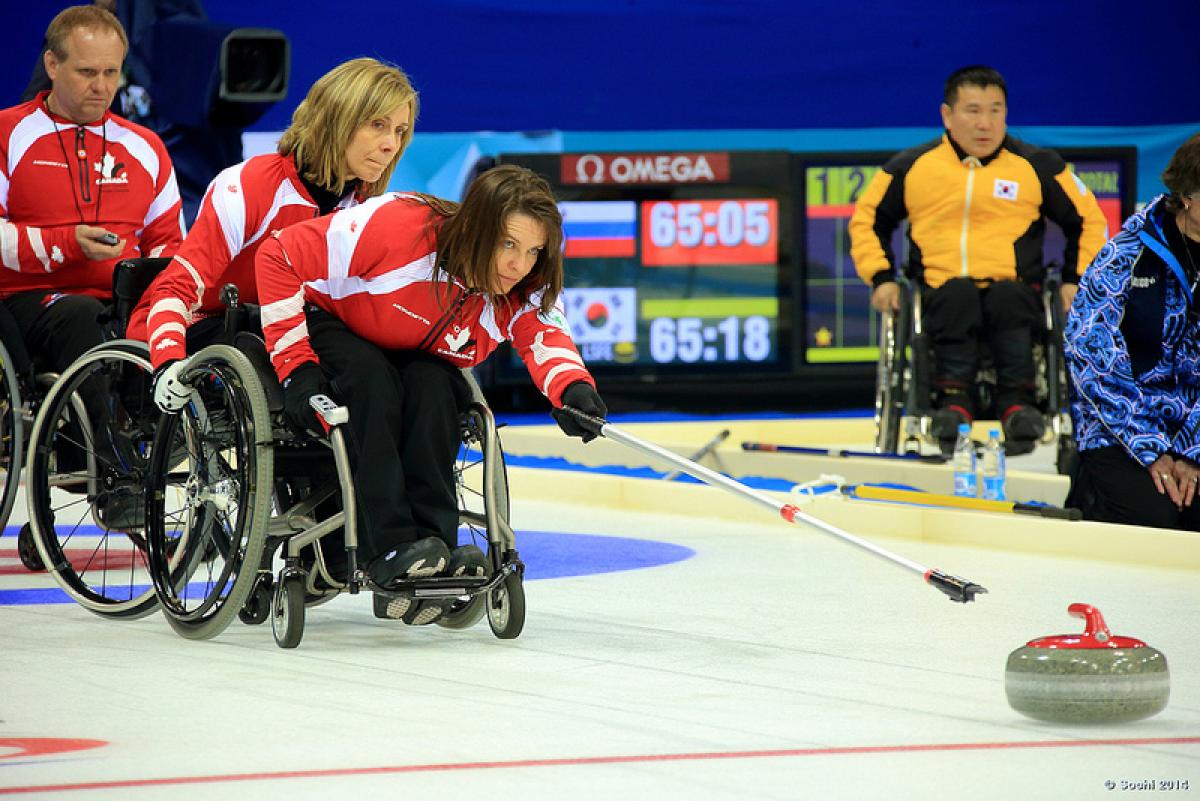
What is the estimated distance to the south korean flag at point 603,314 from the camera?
8445 mm

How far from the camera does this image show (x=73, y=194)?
13.9 feet

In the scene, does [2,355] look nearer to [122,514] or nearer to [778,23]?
[122,514]

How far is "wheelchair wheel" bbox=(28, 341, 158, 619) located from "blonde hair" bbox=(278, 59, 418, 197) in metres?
0.47

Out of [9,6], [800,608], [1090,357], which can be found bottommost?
[800,608]

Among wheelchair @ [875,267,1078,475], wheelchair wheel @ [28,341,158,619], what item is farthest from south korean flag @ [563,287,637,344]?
wheelchair wheel @ [28,341,158,619]

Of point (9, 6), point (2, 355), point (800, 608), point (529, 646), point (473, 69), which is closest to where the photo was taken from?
point (529, 646)

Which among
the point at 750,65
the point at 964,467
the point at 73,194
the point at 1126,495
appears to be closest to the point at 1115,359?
the point at 1126,495

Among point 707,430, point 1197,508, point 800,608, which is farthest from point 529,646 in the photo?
point 707,430

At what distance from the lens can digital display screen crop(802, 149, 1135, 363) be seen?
342 inches

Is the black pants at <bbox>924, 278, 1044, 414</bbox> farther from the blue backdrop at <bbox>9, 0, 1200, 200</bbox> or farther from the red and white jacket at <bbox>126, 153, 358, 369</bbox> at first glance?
the blue backdrop at <bbox>9, 0, 1200, 200</bbox>

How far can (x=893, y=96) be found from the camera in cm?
945

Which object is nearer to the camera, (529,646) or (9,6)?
(529,646)

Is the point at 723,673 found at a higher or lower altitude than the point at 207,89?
lower

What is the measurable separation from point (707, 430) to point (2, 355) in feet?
12.2
